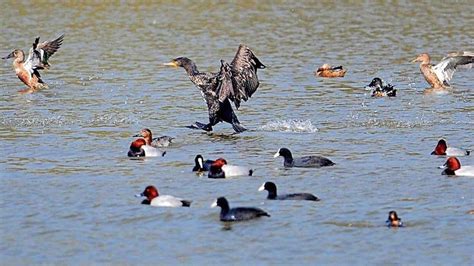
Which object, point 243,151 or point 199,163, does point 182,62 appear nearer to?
point 243,151

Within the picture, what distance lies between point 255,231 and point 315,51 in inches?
593

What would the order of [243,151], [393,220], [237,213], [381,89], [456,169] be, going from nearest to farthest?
1. [393,220]
2. [237,213]
3. [456,169]
4. [243,151]
5. [381,89]

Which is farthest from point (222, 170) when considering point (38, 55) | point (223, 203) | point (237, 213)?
point (38, 55)

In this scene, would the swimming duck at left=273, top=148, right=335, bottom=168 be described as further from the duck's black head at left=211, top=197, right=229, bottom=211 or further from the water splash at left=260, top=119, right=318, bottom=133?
the water splash at left=260, top=119, right=318, bottom=133

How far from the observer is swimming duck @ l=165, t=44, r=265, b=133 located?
15.6 metres

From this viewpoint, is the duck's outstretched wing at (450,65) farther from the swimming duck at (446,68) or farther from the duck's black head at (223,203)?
the duck's black head at (223,203)

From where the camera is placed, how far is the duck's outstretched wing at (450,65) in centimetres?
1939

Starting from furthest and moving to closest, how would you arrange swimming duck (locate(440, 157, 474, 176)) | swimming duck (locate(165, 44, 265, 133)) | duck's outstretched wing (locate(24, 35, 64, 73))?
duck's outstretched wing (locate(24, 35, 64, 73)) < swimming duck (locate(165, 44, 265, 133)) < swimming duck (locate(440, 157, 474, 176))

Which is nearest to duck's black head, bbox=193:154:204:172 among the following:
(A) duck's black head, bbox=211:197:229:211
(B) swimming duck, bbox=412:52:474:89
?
(A) duck's black head, bbox=211:197:229:211

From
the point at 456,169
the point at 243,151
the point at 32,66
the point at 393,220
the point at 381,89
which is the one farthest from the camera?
the point at 32,66

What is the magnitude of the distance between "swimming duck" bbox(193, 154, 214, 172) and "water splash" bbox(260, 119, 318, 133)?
301 centimetres

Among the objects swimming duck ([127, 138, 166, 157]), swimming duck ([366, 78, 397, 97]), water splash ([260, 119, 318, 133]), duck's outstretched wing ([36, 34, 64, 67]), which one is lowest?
swimming duck ([127, 138, 166, 157])

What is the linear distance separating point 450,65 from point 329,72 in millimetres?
2160

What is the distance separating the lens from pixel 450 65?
64.4 feet
